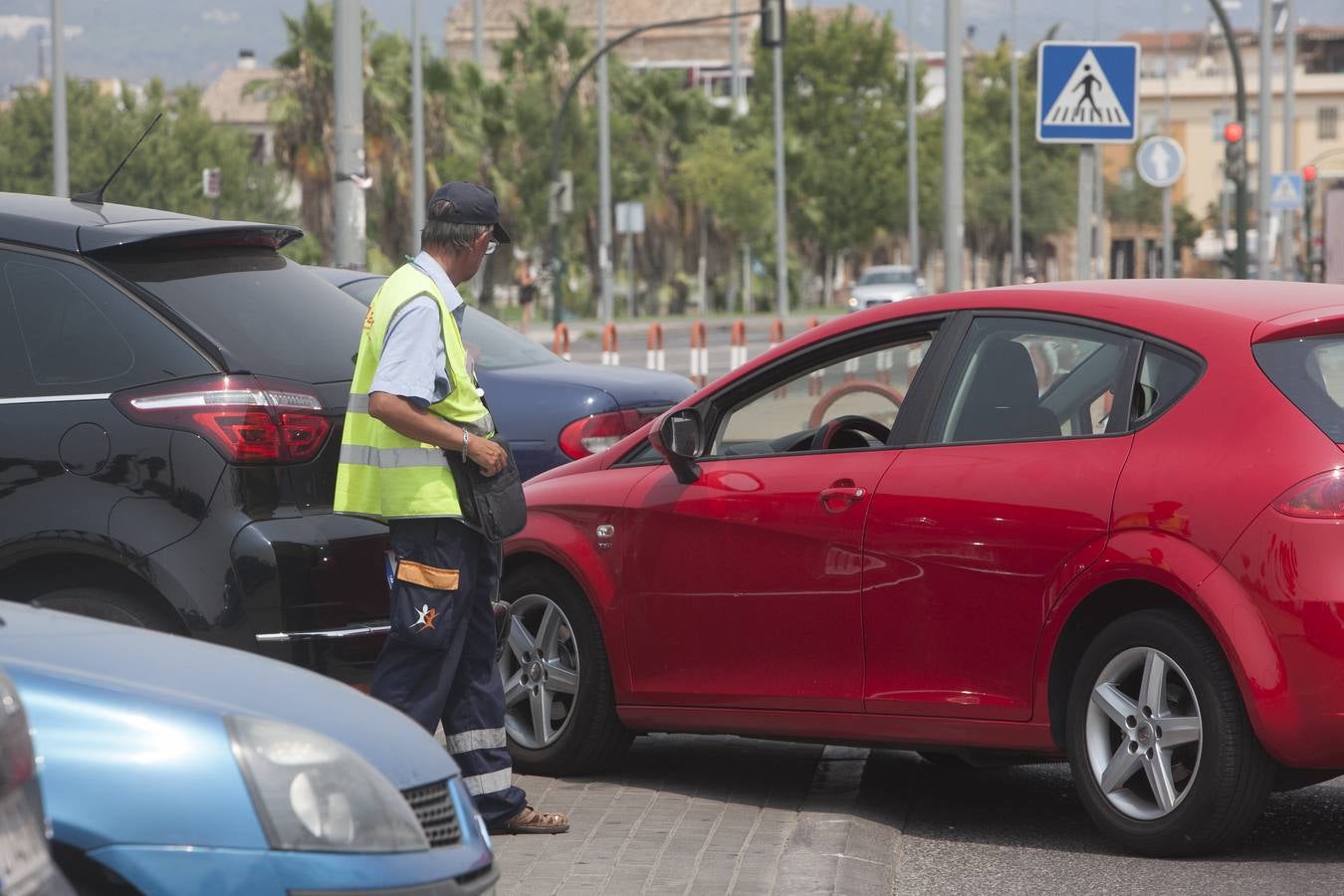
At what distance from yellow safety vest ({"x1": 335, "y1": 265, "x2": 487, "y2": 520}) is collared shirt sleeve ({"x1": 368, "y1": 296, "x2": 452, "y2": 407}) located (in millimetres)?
41

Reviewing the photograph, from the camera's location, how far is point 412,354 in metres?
5.47

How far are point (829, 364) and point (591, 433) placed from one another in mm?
3432

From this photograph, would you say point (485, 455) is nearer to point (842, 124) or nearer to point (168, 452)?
point (168, 452)

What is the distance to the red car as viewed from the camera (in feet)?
17.8

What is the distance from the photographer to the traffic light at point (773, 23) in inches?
1350

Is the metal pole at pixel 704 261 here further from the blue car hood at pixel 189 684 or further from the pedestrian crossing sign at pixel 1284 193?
the blue car hood at pixel 189 684

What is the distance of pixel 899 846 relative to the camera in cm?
614

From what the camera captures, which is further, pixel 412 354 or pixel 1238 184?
pixel 1238 184

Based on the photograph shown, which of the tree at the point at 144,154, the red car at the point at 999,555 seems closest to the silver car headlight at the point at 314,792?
the red car at the point at 999,555

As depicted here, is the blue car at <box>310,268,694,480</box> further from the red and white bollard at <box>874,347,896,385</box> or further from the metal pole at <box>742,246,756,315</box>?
the metal pole at <box>742,246,756,315</box>

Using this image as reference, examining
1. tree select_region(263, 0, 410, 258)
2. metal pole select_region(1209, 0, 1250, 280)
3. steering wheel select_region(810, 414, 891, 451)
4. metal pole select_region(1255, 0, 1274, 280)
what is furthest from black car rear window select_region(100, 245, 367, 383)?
tree select_region(263, 0, 410, 258)

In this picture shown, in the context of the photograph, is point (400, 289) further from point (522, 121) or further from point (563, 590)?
point (522, 121)

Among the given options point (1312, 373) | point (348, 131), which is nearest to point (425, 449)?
point (1312, 373)

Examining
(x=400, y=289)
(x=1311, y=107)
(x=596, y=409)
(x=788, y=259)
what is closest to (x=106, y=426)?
(x=400, y=289)
